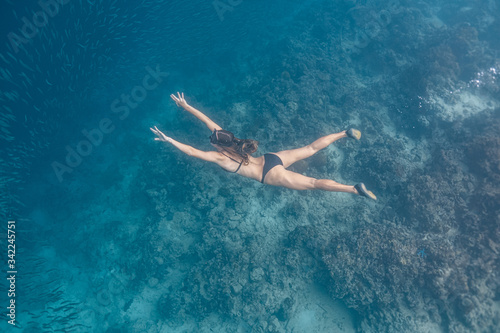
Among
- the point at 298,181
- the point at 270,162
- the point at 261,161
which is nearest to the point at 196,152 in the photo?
the point at 261,161

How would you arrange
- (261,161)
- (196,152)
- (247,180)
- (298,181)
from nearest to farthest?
1. (196,152)
2. (298,181)
3. (261,161)
4. (247,180)

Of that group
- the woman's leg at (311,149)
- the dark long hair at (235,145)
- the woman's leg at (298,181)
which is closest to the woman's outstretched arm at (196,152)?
the dark long hair at (235,145)

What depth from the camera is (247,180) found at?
31.0ft

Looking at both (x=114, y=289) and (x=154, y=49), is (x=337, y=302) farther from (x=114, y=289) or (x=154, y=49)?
(x=154, y=49)

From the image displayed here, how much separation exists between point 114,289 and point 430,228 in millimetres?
13339

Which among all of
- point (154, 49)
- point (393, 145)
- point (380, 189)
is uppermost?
point (154, 49)

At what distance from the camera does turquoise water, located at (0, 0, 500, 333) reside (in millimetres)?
7402

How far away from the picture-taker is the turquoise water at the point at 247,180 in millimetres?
7402

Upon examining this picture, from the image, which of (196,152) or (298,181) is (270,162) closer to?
(298,181)

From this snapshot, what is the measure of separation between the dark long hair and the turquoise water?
4.30 m

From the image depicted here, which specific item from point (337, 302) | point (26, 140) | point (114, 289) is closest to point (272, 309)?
point (337, 302)

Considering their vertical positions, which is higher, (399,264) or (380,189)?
(380,189)

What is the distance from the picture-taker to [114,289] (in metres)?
9.98

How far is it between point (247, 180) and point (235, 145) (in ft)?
15.4
